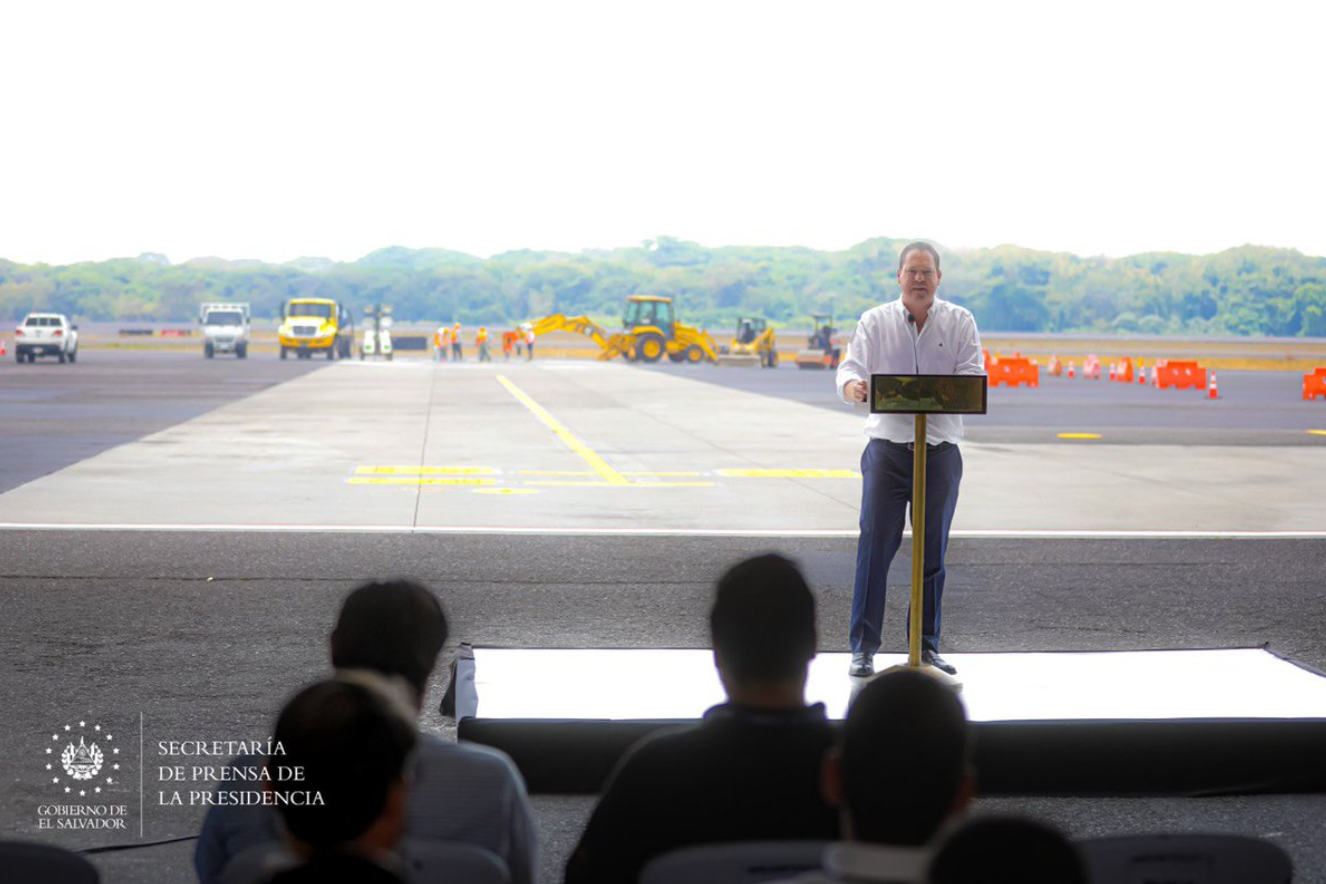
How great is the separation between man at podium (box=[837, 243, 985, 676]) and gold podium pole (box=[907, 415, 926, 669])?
1.00 feet

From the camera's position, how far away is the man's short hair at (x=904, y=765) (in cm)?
264

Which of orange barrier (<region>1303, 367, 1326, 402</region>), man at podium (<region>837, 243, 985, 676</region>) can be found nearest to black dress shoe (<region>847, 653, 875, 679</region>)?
man at podium (<region>837, 243, 985, 676</region>)

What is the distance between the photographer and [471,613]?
1019 cm

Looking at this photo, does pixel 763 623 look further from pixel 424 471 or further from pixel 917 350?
pixel 424 471

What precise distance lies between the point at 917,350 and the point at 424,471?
12966mm

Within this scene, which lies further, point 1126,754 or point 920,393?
point 920,393

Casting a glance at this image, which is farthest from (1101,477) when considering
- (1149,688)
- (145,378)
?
(145,378)

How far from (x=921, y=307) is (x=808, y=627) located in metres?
4.38

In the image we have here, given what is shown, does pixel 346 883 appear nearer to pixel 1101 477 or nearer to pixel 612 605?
pixel 612 605

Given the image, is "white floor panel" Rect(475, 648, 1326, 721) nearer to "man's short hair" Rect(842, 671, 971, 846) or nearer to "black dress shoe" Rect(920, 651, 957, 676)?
"black dress shoe" Rect(920, 651, 957, 676)

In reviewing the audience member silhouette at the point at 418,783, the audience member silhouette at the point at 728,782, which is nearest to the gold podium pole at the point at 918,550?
the audience member silhouette at the point at 418,783

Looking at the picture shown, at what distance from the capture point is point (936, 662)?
25.2 ft

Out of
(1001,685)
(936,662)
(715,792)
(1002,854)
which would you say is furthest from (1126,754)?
Result: (1002,854)

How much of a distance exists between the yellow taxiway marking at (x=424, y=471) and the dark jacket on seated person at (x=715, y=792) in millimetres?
16607
